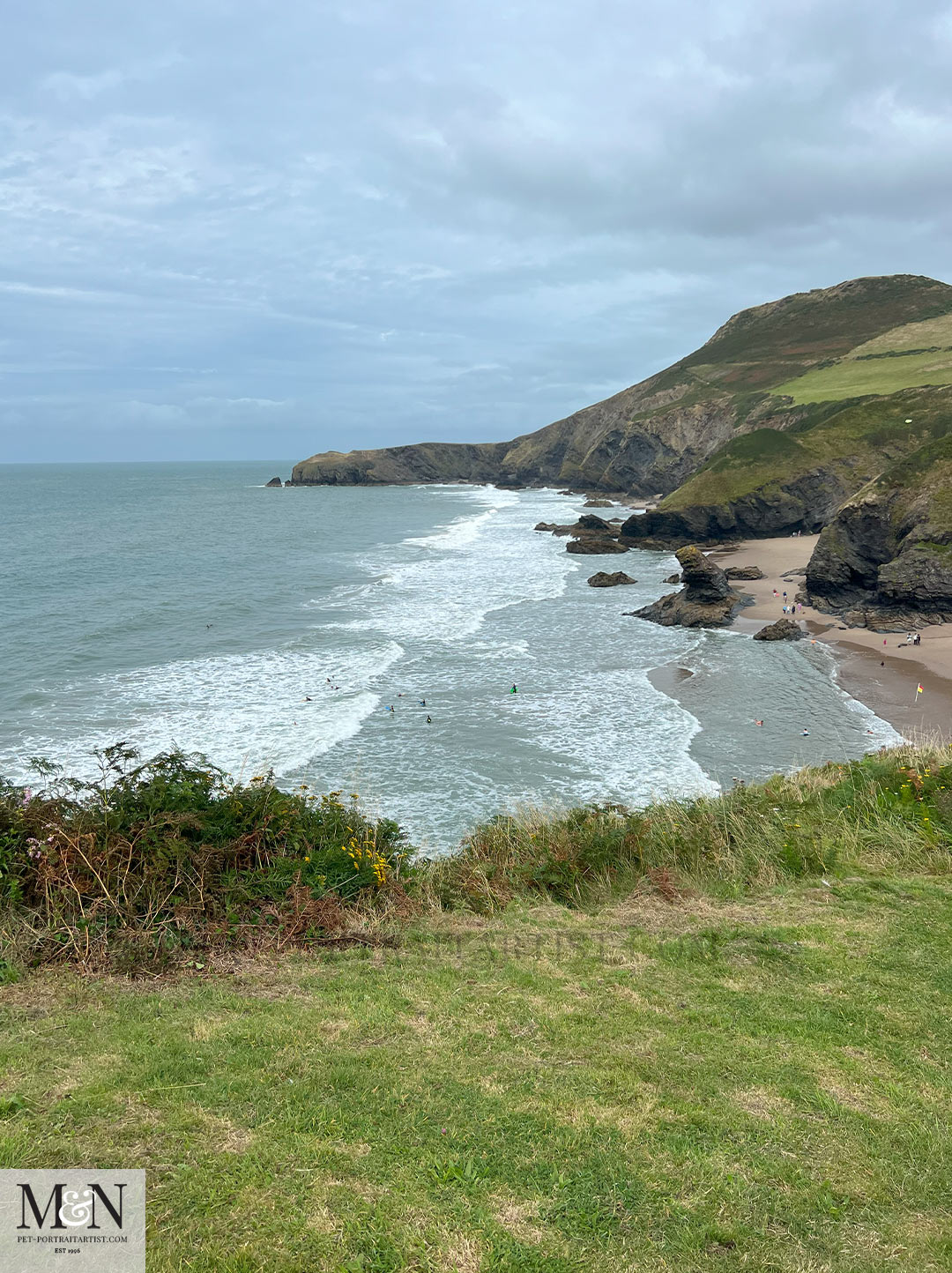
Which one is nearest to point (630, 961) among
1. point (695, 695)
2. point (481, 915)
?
point (481, 915)

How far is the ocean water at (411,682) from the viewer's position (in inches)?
795

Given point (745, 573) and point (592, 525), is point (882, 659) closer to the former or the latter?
point (745, 573)

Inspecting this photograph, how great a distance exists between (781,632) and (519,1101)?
32878 millimetres

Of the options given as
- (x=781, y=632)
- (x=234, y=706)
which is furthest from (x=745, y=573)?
(x=234, y=706)

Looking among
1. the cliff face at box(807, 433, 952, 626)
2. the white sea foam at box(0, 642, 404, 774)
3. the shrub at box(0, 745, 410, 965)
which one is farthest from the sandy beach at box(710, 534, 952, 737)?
the white sea foam at box(0, 642, 404, 774)

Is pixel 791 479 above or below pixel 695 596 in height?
above

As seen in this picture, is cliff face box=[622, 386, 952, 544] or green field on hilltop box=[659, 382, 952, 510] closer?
cliff face box=[622, 386, 952, 544]

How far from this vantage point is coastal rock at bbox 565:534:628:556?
64.7 meters

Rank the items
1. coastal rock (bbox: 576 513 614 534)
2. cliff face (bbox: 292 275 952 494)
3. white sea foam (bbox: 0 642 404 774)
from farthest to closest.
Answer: cliff face (bbox: 292 275 952 494), coastal rock (bbox: 576 513 614 534), white sea foam (bbox: 0 642 404 774)

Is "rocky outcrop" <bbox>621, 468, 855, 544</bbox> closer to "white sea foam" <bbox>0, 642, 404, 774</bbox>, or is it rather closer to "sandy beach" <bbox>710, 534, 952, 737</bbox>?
"sandy beach" <bbox>710, 534, 952, 737</bbox>

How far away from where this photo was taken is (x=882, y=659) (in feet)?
105

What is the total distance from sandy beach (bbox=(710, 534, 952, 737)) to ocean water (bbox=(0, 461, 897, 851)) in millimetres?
1071

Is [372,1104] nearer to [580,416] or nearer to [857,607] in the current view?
[857,607]

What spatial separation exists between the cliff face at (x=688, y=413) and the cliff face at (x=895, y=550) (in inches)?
1867
